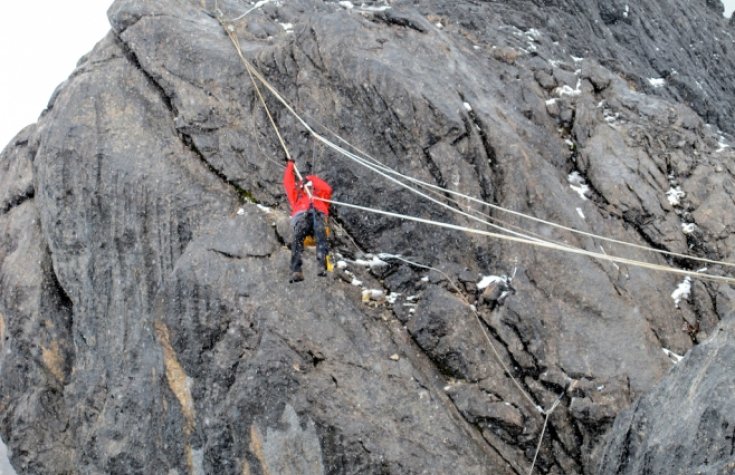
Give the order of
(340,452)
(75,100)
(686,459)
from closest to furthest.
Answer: (686,459), (340,452), (75,100)

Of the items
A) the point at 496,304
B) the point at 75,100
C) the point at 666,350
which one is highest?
the point at 75,100

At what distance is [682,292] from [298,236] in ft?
19.1

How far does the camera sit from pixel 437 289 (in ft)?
37.0

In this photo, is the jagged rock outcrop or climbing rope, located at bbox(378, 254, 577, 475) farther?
climbing rope, located at bbox(378, 254, 577, 475)

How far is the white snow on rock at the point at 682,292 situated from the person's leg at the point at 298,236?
5600 millimetres

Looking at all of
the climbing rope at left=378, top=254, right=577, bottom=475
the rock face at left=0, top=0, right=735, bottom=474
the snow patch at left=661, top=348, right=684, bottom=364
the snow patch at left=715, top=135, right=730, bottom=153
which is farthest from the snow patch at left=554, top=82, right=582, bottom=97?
the snow patch at left=661, top=348, right=684, bottom=364

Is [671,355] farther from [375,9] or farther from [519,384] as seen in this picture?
[375,9]

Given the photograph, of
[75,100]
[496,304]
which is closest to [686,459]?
[496,304]

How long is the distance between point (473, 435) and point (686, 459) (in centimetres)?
329

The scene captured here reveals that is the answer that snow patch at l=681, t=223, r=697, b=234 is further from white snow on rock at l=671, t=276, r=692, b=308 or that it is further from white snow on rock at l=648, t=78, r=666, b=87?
white snow on rock at l=648, t=78, r=666, b=87

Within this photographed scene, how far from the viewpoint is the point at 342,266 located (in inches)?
452

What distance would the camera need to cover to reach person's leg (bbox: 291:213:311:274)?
10.7 metres

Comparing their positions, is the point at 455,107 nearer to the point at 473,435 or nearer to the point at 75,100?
the point at 473,435

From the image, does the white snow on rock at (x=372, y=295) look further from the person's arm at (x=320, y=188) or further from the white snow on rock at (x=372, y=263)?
the person's arm at (x=320, y=188)
